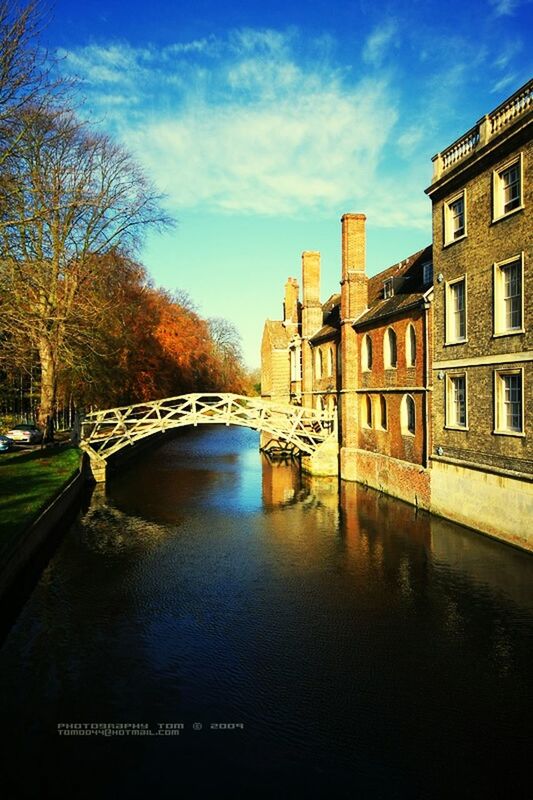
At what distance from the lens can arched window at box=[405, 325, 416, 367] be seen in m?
20.4

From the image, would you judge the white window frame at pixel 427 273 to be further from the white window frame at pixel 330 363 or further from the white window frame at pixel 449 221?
the white window frame at pixel 330 363

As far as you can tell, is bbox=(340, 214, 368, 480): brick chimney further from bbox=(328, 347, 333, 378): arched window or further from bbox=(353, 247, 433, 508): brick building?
bbox=(328, 347, 333, 378): arched window

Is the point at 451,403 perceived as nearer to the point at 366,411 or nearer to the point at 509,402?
the point at 509,402

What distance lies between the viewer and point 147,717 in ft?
26.3

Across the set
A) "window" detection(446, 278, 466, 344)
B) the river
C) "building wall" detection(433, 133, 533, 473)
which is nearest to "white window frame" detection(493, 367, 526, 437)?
"building wall" detection(433, 133, 533, 473)

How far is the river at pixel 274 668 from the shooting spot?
6.89 meters

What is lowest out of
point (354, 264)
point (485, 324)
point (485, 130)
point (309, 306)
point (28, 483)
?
point (28, 483)

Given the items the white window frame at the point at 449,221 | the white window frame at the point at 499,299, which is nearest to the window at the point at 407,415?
the white window frame at the point at 449,221

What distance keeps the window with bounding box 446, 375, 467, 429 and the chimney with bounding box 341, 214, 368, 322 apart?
8921 mm

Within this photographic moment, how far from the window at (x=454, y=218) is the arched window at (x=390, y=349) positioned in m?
5.22

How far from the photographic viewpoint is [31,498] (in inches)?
628

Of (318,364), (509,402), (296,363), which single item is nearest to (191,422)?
(318,364)

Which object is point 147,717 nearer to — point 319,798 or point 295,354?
point 319,798

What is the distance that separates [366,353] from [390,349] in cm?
261
